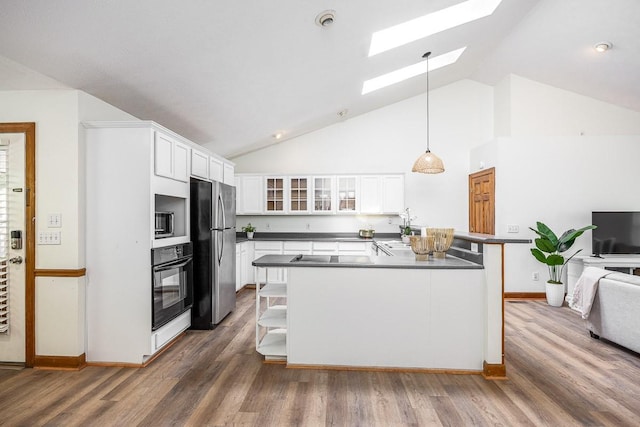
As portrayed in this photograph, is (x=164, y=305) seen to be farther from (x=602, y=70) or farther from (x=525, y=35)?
(x=602, y=70)

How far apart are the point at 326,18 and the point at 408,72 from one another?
2518mm

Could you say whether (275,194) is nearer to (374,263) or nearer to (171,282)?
(171,282)

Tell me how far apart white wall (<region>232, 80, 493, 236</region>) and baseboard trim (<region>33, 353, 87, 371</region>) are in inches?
152

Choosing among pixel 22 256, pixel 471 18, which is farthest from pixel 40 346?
pixel 471 18

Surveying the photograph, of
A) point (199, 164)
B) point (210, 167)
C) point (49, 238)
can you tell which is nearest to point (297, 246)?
point (210, 167)

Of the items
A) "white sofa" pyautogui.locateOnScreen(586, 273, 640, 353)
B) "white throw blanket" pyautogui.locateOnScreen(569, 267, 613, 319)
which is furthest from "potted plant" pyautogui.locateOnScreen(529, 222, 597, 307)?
"white sofa" pyautogui.locateOnScreen(586, 273, 640, 353)

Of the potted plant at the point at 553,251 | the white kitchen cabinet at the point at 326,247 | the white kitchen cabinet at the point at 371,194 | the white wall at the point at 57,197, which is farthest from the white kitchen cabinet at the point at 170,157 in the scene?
the potted plant at the point at 553,251

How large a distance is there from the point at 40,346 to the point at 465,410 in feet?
11.0

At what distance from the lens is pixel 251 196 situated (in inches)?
239

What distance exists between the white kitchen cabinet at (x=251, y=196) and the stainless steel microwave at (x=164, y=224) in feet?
8.74

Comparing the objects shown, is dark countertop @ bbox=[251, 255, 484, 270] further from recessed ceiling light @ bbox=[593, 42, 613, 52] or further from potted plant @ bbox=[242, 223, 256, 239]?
recessed ceiling light @ bbox=[593, 42, 613, 52]

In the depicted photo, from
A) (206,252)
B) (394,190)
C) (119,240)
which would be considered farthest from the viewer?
(394,190)

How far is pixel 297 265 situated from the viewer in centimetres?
282

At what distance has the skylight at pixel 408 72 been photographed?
4652 millimetres
